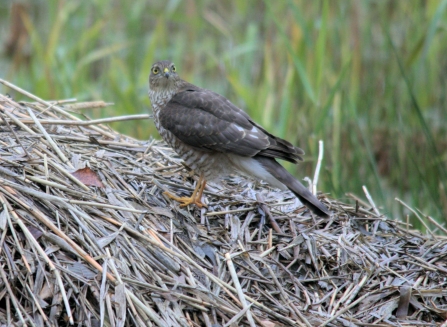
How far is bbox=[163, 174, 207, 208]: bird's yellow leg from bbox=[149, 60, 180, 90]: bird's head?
94 cm

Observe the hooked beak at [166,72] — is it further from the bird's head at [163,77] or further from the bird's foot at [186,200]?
the bird's foot at [186,200]

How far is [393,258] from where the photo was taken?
367cm

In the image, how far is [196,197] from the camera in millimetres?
4004

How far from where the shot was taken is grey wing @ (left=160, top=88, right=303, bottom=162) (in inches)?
161

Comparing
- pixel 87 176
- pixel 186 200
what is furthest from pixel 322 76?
pixel 87 176

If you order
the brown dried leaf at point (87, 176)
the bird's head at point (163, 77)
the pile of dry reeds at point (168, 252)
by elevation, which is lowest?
the pile of dry reeds at point (168, 252)

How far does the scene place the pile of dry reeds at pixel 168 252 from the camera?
2.91 metres

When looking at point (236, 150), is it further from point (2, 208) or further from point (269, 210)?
point (2, 208)

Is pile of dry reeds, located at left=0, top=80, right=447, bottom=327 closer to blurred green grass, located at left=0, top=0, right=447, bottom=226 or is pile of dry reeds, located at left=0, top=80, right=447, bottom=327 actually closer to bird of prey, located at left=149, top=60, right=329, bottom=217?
bird of prey, located at left=149, top=60, right=329, bottom=217

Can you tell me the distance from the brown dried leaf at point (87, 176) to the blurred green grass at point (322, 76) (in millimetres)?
1792

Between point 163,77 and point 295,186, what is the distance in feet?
4.94

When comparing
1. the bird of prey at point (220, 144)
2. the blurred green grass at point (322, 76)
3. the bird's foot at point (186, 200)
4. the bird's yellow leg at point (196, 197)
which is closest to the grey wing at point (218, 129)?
the bird of prey at point (220, 144)

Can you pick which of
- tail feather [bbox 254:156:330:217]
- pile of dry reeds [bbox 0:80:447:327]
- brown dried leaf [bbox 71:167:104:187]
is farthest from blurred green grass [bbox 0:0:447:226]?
brown dried leaf [bbox 71:167:104:187]

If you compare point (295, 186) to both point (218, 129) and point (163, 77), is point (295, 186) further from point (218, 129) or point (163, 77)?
point (163, 77)
